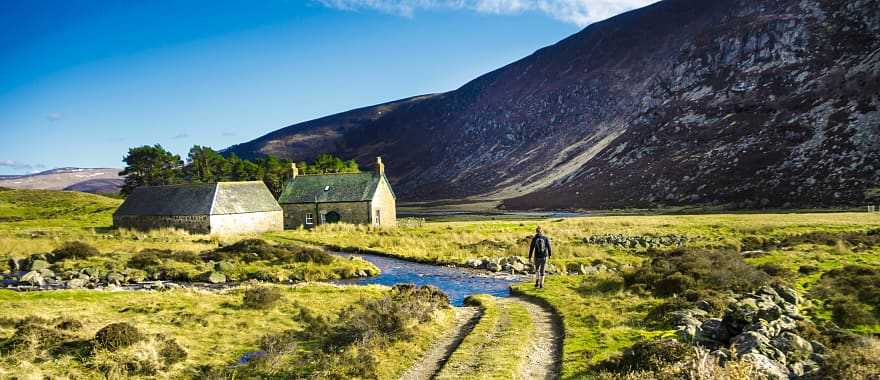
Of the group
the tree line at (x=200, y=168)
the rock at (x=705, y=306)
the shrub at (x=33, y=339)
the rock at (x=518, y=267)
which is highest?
the tree line at (x=200, y=168)

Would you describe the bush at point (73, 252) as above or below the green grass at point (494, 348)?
above

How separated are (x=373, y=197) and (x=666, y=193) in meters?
69.1

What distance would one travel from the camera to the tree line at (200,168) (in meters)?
96.9

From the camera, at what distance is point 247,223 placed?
62812 mm

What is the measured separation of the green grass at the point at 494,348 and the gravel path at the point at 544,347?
218 millimetres

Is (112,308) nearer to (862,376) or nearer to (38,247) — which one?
(862,376)

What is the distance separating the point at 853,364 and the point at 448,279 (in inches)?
938

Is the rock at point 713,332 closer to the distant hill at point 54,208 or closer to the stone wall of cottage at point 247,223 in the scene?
the stone wall of cottage at point 247,223

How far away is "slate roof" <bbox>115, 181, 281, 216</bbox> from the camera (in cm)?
6118

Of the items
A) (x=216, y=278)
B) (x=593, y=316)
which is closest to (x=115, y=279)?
(x=216, y=278)

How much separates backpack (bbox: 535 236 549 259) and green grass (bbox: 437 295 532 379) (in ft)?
15.6

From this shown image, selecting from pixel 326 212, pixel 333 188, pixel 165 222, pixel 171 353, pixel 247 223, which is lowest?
pixel 171 353

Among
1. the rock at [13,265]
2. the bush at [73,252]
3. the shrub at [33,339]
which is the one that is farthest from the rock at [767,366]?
A: the bush at [73,252]

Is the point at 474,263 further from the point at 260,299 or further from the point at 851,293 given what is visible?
the point at 851,293
